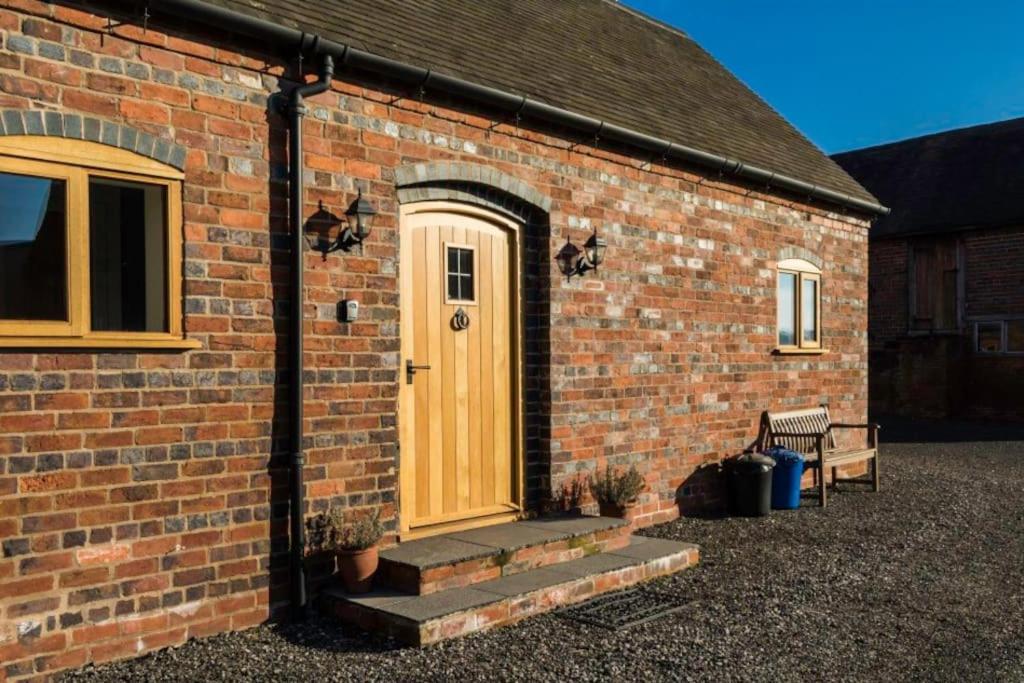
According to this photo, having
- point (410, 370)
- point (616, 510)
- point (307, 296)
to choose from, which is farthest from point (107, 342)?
point (616, 510)

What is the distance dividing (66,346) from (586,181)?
4798 mm

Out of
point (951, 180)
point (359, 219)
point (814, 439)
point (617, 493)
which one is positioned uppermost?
point (951, 180)

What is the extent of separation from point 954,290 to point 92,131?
20772 millimetres

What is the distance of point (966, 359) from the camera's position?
20922 mm

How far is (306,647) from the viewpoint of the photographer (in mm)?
5203

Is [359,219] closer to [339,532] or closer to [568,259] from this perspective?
[339,532]

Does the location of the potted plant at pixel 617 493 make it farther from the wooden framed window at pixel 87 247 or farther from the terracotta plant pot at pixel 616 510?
the wooden framed window at pixel 87 247

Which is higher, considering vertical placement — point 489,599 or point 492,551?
point 492,551

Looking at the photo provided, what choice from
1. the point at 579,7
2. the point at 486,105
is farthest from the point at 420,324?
the point at 579,7

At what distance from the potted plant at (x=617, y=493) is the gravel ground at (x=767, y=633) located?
848 mm

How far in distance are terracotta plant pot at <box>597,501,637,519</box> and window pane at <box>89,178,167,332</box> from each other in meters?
4.04

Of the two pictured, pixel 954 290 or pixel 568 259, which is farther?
pixel 954 290

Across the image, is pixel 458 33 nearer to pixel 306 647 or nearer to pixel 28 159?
pixel 28 159

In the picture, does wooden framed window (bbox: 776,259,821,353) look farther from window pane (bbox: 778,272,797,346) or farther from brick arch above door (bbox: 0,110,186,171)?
brick arch above door (bbox: 0,110,186,171)
